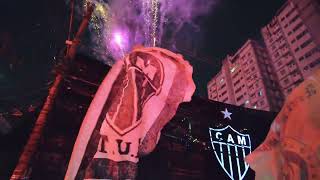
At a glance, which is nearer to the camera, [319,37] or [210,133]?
[210,133]

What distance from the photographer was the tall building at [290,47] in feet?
236

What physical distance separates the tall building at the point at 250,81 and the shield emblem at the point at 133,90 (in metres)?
82.1

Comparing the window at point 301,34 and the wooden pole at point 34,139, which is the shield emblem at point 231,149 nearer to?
the wooden pole at point 34,139

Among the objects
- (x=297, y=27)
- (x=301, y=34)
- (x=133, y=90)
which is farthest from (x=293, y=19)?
(x=133, y=90)

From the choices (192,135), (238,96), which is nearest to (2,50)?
(192,135)

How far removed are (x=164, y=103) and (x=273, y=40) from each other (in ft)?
328

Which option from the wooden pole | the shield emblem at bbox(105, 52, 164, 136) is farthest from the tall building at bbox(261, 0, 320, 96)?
the wooden pole

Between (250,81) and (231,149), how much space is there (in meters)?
89.9

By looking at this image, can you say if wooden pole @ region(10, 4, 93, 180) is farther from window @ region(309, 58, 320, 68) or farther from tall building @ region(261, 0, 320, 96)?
window @ region(309, 58, 320, 68)

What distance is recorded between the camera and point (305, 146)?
191 cm

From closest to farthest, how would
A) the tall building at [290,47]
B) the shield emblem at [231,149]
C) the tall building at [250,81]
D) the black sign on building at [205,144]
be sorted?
the black sign on building at [205,144]
the shield emblem at [231,149]
the tall building at [290,47]
the tall building at [250,81]

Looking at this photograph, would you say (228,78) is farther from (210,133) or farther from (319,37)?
(210,133)

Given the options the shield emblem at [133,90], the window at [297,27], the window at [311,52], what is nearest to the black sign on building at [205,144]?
the shield emblem at [133,90]

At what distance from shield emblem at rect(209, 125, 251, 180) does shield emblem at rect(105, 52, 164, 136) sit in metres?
4.76
